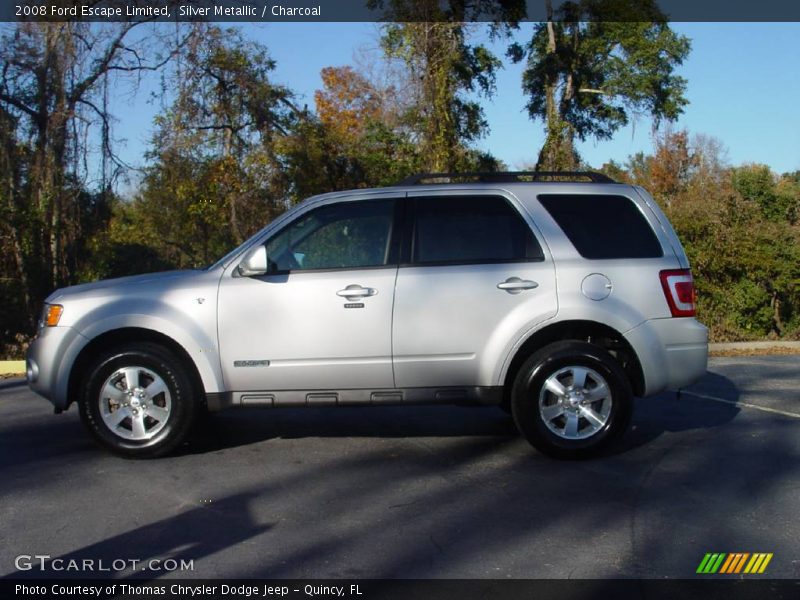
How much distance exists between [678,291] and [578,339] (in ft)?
2.69

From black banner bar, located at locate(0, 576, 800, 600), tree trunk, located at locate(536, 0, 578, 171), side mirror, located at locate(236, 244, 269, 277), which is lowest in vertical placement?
black banner bar, located at locate(0, 576, 800, 600)

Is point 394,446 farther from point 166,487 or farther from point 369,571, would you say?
point 369,571

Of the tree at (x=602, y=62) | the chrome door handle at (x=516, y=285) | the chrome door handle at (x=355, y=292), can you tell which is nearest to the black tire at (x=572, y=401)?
the chrome door handle at (x=516, y=285)

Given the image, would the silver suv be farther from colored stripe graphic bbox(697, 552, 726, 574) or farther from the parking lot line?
the parking lot line

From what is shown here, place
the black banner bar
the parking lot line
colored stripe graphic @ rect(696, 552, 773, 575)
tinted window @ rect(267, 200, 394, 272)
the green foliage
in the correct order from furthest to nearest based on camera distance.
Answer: the green foliage, the parking lot line, tinted window @ rect(267, 200, 394, 272), colored stripe graphic @ rect(696, 552, 773, 575), the black banner bar

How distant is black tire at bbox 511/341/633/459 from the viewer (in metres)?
6.82

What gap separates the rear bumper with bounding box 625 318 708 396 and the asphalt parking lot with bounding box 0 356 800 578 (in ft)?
1.96

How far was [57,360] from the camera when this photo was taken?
22.6ft

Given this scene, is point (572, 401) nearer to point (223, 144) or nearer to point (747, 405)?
point (747, 405)

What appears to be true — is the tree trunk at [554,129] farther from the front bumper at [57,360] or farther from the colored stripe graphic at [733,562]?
the colored stripe graphic at [733,562]

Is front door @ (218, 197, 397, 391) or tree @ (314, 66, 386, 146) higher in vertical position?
tree @ (314, 66, 386, 146)

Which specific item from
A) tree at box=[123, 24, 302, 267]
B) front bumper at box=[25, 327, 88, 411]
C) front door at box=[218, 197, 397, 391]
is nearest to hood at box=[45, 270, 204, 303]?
front bumper at box=[25, 327, 88, 411]

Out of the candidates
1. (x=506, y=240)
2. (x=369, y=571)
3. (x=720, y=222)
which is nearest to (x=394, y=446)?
(x=506, y=240)

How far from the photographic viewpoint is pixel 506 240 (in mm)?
7105
